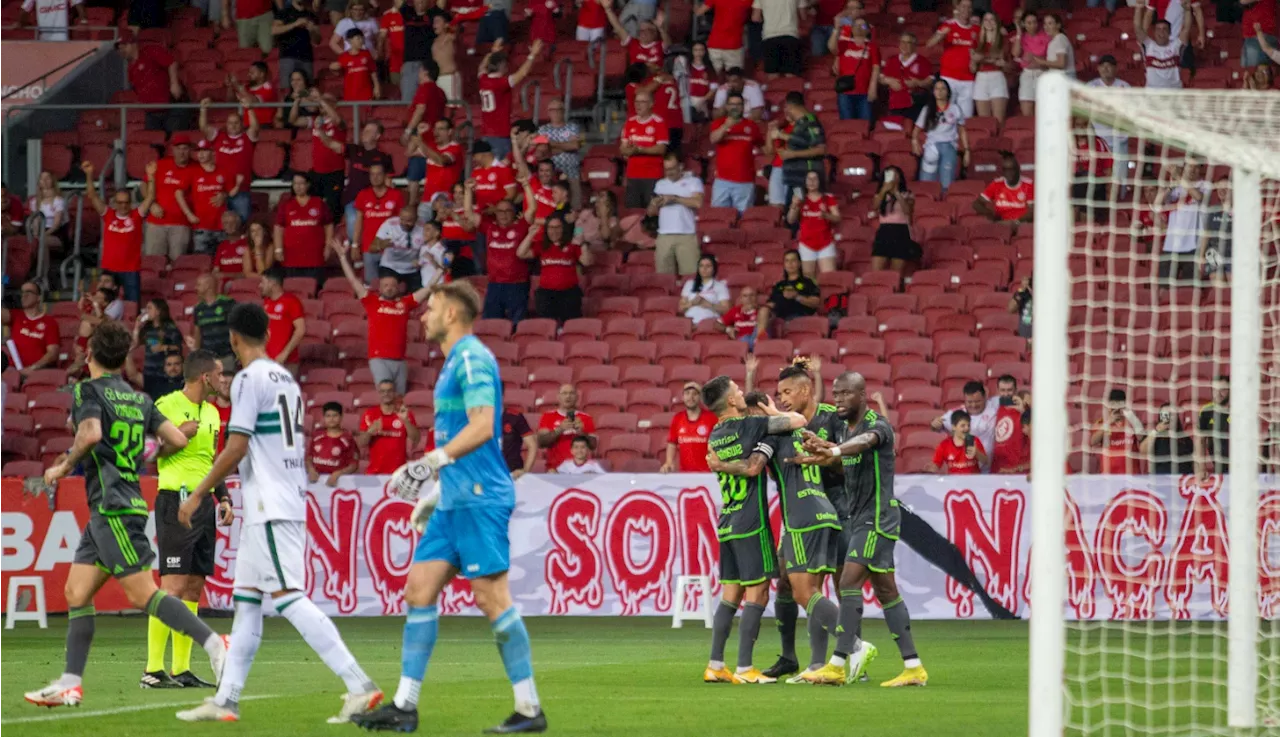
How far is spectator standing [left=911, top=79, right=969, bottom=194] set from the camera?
22.6m

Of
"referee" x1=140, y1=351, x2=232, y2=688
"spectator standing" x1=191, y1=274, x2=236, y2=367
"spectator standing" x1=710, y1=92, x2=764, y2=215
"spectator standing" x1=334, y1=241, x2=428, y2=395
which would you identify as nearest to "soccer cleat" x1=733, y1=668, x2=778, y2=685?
"referee" x1=140, y1=351, x2=232, y2=688

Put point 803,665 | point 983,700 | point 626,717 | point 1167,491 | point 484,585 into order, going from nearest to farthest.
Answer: point 484,585, point 626,717, point 983,700, point 803,665, point 1167,491

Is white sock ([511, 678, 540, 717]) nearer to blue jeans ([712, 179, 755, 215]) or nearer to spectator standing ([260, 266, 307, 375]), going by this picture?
spectator standing ([260, 266, 307, 375])

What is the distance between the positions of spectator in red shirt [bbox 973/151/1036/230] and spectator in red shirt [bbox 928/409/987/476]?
14.0ft

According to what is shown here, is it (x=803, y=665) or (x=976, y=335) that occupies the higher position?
(x=976, y=335)

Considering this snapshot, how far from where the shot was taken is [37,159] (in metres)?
26.1

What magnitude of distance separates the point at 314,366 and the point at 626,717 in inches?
559

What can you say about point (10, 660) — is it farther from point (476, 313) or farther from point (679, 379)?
point (679, 379)

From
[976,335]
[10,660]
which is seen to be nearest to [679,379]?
[976,335]

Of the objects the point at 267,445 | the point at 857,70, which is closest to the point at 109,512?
the point at 267,445

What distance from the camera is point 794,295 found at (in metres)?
21.2

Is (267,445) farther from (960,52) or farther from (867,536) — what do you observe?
(960,52)

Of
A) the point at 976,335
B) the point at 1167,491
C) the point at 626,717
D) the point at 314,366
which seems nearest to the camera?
the point at 626,717

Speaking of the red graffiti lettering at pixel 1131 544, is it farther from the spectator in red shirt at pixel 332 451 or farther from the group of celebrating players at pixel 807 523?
the spectator in red shirt at pixel 332 451
